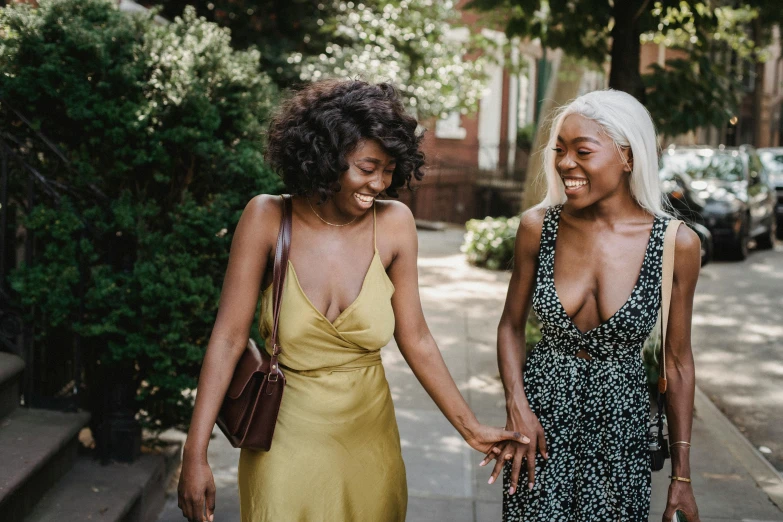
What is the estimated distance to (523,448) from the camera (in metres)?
2.85

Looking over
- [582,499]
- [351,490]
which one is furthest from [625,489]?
[351,490]

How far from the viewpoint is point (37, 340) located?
4.44 metres

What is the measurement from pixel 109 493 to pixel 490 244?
9.79 meters

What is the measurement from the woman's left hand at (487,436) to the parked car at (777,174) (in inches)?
771

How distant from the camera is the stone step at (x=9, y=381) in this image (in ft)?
13.6

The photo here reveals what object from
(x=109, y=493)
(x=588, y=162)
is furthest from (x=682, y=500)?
(x=109, y=493)

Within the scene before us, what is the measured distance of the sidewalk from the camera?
15.7 ft

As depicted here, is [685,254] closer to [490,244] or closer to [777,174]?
[490,244]

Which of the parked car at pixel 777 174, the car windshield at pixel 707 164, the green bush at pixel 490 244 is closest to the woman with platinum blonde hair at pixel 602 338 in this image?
the green bush at pixel 490 244

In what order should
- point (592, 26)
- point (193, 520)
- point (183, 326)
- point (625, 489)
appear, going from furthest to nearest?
1. point (592, 26)
2. point (183, 326)
3. point (625, 489)
4. point (193, 520)

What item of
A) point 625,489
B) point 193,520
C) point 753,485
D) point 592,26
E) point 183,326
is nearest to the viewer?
point 193,520

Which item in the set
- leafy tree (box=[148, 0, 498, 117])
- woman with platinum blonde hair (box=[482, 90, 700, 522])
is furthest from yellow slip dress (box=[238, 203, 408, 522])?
leafy tree (box=[148, 0, 498, 117])

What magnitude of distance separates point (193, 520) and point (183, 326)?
5.64 feet

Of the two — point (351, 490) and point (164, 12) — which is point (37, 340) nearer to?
point (351, 490)
